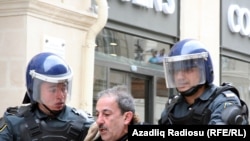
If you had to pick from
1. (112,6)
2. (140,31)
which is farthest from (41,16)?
(140,31)

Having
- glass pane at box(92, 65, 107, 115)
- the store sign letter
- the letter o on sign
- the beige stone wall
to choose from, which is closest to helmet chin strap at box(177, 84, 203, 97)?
the beige stone wall

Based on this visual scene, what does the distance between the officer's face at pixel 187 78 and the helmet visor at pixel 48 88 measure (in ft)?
2.55

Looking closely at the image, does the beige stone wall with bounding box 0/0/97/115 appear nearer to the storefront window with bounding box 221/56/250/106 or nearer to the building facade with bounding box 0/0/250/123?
the building facade with bounding box 0/0/250/123

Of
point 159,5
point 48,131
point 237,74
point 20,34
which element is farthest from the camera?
point 237,74

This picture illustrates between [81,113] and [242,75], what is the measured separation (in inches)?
325

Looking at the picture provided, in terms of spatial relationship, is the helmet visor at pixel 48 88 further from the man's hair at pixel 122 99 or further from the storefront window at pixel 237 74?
the storefront window at pixel 237 74

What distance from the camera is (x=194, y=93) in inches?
145

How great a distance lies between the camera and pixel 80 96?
8125 millimetres

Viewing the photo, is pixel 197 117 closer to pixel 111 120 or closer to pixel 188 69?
pixel 188 69

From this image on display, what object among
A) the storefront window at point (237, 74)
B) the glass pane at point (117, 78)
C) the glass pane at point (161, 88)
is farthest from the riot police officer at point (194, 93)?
the storefront window at point (237, 74)

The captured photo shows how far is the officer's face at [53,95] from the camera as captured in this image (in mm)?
4129

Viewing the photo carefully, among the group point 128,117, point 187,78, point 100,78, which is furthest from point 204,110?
point 100,78

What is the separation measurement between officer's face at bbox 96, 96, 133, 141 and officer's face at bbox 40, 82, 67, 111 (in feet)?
1.82

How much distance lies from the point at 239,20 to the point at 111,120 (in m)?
8.50
